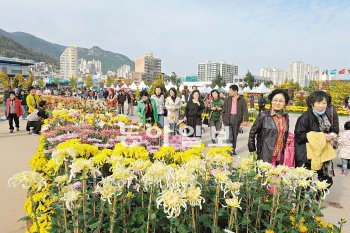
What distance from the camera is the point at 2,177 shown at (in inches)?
202

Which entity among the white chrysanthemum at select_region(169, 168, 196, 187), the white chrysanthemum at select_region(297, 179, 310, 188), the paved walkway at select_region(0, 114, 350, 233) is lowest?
the paved walkway at select_region(0, 114, 350, 233)

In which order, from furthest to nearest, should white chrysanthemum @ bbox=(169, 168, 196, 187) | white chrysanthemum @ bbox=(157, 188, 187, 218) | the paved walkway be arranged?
the paved walkway → white chrysanthemum @ bbox=(169, 168, 196, 187) → white chrysanthemum @ bbox=(157, 188, 187, 218)

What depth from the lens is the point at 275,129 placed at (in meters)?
3.57

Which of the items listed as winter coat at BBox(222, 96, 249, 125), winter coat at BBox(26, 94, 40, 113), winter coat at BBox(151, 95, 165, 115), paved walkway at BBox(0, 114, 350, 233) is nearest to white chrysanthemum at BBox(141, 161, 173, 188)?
paved walkway at BBox(0, 114, 350, 233)

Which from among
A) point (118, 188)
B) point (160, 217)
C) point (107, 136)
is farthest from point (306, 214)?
point (107, 136)

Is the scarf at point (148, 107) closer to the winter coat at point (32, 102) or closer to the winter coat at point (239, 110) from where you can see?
the winter coat at point (239, 110)

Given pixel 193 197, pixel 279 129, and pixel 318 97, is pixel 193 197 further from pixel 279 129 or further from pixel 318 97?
pixel 318 97

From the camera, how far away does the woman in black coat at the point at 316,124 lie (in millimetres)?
3375

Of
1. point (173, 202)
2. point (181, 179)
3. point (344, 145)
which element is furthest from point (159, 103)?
point (173, 202)

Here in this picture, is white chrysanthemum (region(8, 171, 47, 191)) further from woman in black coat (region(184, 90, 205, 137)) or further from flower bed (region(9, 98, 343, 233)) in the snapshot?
woman in black coat (region(184, 90, 205, 137))

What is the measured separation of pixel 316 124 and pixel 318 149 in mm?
315

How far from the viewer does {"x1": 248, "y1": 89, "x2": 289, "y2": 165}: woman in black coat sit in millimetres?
3570

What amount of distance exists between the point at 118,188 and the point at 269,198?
1.44 m

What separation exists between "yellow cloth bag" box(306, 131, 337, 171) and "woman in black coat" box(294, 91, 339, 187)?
2.6 inches
